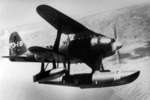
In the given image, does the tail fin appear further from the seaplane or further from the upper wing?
the upper wing

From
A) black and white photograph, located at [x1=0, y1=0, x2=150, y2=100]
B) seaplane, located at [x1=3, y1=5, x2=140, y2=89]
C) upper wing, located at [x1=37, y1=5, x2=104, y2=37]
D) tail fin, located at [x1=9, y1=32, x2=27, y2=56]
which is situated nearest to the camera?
seaplane, located at [x1=3, y1=5, x2=140, y2=89]

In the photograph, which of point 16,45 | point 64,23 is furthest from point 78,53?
point 16,45

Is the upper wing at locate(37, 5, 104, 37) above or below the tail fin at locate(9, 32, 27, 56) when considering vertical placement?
above

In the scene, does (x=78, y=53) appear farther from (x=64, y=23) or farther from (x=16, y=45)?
(x=16, y=45)

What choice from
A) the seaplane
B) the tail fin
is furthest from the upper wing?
the tail fin

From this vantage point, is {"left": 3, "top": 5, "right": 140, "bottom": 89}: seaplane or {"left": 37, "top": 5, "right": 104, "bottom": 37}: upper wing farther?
{"left": 37, "top": 5, "right": 104, "bottom": 37}: upper wing

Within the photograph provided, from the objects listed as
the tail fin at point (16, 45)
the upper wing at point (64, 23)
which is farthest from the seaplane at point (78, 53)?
the tail fin at point (16, 45)

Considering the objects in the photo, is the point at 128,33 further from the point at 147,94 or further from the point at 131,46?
the point at 147,94

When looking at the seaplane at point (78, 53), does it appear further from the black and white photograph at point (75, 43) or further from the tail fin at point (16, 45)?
the tail fin at point (16, 45)
